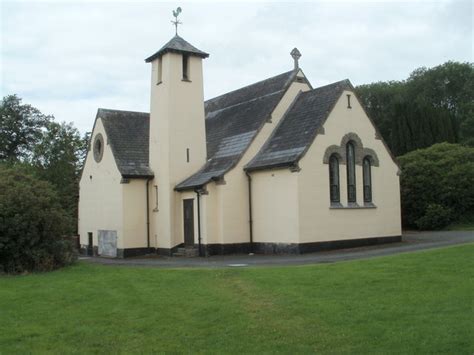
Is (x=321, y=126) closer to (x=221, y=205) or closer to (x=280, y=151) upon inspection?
(x=280, y=151)

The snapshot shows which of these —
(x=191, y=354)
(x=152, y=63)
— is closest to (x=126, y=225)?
(x=152, y=63)

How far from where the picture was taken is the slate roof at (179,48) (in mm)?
29016

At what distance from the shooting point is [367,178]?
27484 millimetres

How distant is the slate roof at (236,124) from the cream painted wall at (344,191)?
11.6ft

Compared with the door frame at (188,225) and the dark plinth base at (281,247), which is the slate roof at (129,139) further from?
the dark plinth base at (281,247)

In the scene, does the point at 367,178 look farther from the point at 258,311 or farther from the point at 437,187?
the point at 258,311

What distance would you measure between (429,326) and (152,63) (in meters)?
23.6

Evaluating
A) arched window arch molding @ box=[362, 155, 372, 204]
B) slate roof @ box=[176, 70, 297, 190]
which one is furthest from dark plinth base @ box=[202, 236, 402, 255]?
slate roof @ box=[176, 70, 297, 190]

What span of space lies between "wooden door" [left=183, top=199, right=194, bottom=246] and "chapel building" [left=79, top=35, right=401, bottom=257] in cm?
5

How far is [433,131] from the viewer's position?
49938 mm

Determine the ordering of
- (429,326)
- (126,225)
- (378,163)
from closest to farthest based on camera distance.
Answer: (429,326), (378,163), (126,225)

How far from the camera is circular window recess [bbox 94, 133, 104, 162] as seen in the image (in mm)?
32781

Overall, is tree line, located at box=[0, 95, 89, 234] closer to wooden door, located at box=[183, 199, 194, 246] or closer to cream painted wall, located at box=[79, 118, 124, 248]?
cream painted wall, located at box=[79, 118, 124, 248]

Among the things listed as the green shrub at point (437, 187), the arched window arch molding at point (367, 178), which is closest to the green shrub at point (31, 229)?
the arched window arch molding at point (367, 178)
